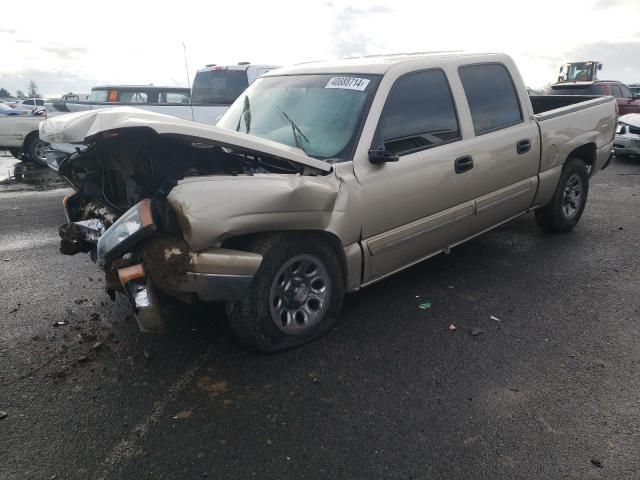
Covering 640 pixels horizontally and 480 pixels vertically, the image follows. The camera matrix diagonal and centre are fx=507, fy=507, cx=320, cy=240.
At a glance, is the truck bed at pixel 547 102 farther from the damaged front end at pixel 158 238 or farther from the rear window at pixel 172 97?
the rear window at pixel 172 97

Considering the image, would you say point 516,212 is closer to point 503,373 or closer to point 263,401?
point 503,373

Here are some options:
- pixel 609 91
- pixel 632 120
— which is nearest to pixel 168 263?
pixel 632 120

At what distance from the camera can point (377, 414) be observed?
2730mm

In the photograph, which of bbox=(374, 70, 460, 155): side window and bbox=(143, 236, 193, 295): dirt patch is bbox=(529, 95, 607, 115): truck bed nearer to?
bbox=(374, 70, 460, 155): side window

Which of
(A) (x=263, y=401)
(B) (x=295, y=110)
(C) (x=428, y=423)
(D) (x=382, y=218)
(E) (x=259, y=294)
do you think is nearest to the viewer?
(C) (x=428, y=423)

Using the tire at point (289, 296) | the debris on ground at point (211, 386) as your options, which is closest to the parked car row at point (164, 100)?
the tire at point (289, 296)

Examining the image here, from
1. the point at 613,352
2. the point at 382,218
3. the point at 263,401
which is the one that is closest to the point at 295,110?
the point at 382,218

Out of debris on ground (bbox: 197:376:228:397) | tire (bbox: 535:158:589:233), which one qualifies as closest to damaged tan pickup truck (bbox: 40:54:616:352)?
debris on ground (bbox: 197:376:228:397)

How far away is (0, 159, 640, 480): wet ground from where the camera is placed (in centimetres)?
241

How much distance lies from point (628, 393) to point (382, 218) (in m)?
1.82

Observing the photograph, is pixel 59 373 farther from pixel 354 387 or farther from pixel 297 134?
pixel 297 134

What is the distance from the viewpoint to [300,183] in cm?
312

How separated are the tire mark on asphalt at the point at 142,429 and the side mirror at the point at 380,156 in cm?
175

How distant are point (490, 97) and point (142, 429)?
387cm
